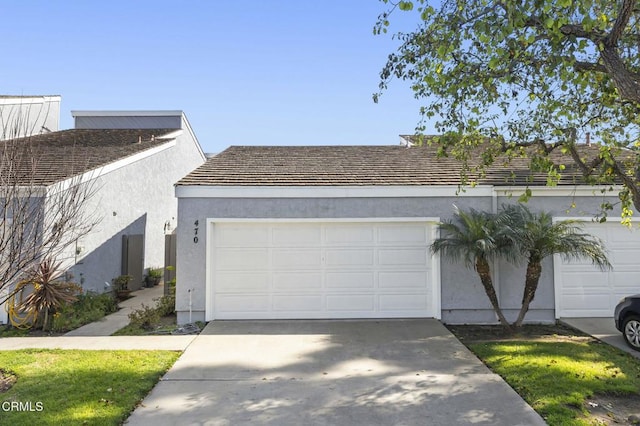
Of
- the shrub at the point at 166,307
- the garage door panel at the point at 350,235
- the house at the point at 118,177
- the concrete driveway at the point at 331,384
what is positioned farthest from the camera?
the house at the point at 118,177

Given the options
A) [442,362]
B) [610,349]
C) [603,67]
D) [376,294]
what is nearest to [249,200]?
[376,294]

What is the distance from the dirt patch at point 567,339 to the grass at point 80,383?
5380 mm

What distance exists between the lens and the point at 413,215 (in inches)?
364

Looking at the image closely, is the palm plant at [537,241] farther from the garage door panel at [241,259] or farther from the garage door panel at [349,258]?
the garage door panel at [241,259]

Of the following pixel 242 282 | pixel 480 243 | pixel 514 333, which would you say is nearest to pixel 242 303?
pixel 242 282

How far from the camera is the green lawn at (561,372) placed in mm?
4766

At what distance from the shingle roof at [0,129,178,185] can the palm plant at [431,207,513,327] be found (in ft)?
23.9

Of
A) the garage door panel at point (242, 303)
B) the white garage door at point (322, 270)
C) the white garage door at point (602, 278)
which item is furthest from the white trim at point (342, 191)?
the white garage door at point (602, 278)

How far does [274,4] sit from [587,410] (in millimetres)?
9021

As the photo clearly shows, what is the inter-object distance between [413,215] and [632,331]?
4.48 m

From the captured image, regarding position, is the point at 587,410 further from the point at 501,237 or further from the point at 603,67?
the point at 603,67

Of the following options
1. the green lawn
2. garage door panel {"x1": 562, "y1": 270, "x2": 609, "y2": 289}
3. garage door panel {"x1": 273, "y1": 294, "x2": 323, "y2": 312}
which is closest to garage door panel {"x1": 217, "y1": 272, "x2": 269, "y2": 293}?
garage door panel {"x1": 273, "y1": 294, "x2": 323, "y2": 312}

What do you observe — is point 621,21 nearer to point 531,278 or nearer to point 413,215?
point 531,278

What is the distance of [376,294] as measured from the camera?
9.32 m
